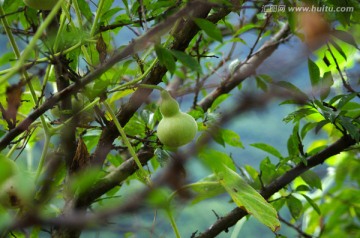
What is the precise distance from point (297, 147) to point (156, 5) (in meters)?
0.36

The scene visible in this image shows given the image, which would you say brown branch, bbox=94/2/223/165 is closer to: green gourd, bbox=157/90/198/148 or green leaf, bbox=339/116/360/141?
green gourd, bbox=157/90/198/148

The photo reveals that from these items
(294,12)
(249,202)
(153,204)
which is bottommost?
(153,204)

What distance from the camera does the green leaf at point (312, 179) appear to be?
91 centimetres

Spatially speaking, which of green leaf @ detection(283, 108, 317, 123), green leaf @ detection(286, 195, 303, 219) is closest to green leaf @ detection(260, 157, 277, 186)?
green leaf @ detection(286, 195, 303, 219)

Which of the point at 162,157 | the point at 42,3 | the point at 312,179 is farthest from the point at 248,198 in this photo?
the point at 42,3

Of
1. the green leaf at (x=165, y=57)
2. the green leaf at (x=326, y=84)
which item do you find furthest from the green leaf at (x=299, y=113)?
the green leaf at (x=165, y=57)

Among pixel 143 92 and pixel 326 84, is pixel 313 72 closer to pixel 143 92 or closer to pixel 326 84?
pixel 326 84

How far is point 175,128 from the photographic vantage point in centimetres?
69

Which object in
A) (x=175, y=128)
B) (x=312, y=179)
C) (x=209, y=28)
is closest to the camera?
(x=209, y=28)

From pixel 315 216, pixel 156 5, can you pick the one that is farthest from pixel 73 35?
pixel 315 216

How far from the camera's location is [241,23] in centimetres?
147

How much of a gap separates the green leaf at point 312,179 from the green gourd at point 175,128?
0.29 metres

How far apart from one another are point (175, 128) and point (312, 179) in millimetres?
329

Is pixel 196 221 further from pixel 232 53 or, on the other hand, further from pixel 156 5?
pixel 156 5
